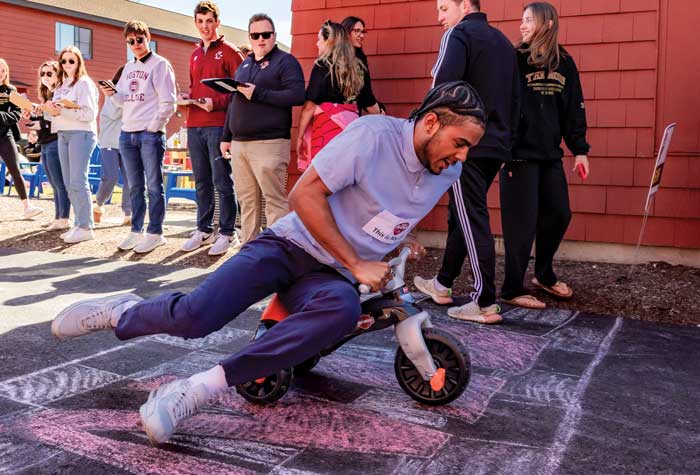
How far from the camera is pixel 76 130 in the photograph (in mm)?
7328

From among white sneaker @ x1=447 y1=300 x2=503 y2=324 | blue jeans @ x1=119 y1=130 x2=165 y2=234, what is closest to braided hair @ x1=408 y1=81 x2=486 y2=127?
white sneaker @ x1=447 y1=300 x2=503 y2=324

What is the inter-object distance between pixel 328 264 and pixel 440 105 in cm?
71

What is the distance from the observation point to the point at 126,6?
32750 millimetres

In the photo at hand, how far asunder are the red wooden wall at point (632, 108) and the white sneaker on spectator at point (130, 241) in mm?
3241

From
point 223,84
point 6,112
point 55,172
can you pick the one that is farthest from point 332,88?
point 6,112

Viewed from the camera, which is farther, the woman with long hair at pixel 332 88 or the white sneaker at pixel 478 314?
the woman with long hair at pixel 332 88

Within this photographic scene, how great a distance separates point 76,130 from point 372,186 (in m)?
5.31

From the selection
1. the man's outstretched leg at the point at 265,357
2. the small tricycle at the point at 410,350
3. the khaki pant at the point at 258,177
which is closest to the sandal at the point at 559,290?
the khaki pant at the point at 258,177

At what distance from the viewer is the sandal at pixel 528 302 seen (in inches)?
198

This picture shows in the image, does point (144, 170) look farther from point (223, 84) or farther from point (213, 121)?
point (223, 84)

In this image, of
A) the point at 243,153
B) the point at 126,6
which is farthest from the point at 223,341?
the point at 126,6

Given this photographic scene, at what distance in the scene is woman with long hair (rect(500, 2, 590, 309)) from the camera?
491 cm

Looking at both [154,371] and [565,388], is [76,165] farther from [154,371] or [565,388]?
[565,388]

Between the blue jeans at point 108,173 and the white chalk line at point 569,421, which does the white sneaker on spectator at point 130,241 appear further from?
the white chalk line at point 569,421
